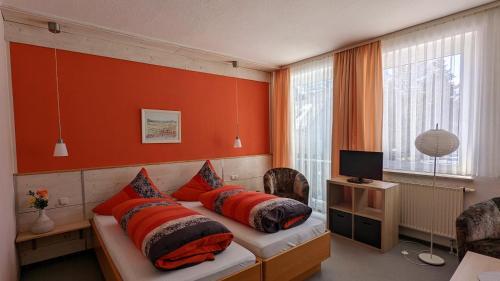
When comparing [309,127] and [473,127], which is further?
[309,127]

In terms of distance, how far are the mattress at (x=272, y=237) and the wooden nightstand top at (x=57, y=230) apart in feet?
5.29

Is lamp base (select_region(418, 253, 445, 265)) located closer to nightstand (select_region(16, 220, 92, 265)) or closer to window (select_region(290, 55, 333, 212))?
window (select_region(290, 55, 333, 212))

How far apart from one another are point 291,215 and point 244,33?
2.25 metres

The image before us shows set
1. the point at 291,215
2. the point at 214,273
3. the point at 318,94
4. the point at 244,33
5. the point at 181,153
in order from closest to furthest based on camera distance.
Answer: the point at 214,273 → the point at 291,215 → the point at 244,33 → the point at 181,153 → the point at 318,94

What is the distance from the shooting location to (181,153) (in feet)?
12.6

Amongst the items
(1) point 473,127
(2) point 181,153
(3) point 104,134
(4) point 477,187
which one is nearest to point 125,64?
(3) point 104,134

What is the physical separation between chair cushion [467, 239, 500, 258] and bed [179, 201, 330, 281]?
1.20m

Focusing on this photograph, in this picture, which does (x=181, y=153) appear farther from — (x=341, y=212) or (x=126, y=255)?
(x=341, y=212)

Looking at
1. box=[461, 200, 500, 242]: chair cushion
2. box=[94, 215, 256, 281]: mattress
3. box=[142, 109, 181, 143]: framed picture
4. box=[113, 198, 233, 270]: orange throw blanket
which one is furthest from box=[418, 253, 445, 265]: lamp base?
box=[142, 109, 181, 143]: framed picture

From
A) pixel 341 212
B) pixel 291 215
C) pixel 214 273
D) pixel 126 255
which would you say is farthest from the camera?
pixel 341 212

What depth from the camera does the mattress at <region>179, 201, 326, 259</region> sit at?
2.09m

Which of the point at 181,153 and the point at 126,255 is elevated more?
the point at 181,153

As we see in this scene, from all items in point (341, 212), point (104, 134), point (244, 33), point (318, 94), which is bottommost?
point (341, 212)

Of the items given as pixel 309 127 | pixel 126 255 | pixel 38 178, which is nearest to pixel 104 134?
pixel 38 178
